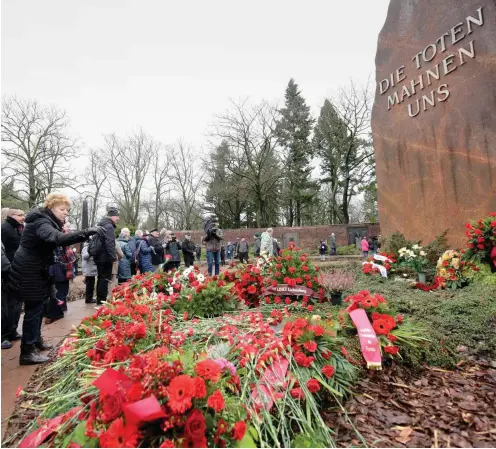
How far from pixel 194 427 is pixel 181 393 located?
5.4 inches

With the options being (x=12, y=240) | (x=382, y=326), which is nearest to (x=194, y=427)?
(x=382, y=326)

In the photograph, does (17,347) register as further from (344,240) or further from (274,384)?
(344,240)

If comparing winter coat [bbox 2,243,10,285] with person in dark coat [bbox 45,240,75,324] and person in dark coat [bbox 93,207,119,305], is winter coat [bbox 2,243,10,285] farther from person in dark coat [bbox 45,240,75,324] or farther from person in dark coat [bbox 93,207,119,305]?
person in dark coat [bbox 93,207,119,305]

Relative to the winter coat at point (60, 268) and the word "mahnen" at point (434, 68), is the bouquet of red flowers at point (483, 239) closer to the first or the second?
the word "mahnen" at point (434, 68)

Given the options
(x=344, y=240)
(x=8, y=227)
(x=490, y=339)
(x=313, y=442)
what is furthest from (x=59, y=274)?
(x=344, y=240)

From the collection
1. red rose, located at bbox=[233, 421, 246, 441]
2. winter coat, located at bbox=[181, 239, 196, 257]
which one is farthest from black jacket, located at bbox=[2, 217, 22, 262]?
winter coat, located at bbox=[181, 239, 196, 257]

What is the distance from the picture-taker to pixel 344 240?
24.1 m

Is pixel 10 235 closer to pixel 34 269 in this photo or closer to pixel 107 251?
pixel 34 269

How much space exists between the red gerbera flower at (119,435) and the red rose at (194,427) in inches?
7.2

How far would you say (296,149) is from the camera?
3053cm

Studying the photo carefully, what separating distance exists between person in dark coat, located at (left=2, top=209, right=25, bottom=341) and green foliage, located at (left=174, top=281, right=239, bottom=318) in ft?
5.94

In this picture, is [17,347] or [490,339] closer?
[490,339]

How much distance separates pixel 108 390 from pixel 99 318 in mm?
1823

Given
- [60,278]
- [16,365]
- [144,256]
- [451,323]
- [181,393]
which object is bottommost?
[16,365]
